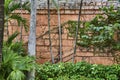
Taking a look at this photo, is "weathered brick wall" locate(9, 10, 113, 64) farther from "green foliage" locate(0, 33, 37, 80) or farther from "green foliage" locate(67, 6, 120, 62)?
"green foliage" locate(0, 33, 37, 80)

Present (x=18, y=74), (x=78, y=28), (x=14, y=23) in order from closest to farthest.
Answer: (x=18, y=74)
(x=78, y=28)
(x=14, y=23)

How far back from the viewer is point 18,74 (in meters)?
5.90

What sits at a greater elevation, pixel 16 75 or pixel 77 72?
pixel 16 75

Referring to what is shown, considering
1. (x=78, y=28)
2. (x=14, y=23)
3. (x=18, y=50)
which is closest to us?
(x=18, y=50)

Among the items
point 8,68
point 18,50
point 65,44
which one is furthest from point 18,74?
point 65,44

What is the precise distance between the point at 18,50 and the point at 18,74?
3.50ft

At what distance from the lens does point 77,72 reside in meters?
7.21

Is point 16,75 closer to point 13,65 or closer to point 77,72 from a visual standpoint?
point 13,65

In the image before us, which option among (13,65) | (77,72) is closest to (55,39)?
(77,72)

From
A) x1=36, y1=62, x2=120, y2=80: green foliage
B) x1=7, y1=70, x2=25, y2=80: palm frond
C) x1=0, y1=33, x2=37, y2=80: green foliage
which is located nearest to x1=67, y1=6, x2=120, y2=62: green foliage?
x1=36, y1=62, x2=120, y2=80: green foliage

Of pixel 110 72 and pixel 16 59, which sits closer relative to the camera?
pixel 16 59

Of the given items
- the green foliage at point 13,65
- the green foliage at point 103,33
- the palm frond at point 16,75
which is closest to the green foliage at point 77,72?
the green foliage at point 103,33

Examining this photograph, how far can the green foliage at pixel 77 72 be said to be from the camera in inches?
279

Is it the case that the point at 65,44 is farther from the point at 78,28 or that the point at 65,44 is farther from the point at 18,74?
the point at 18,74
